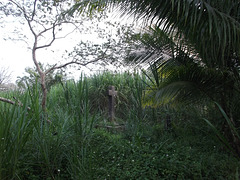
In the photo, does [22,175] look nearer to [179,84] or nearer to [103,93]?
[179,84]

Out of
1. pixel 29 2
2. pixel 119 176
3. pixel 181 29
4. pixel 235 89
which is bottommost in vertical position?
pixel 119 176

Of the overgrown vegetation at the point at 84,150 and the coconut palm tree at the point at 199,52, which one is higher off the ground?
the coconut palm tree at the point at 199,52

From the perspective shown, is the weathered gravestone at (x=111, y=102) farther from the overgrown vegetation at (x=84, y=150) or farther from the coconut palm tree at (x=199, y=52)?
the coconut palm tree at (x=199, y=52)

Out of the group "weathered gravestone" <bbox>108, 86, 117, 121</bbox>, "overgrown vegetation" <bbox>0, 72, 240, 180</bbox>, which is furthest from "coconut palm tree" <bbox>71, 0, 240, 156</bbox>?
"weathered gravestone" <bbox>108, 86, 117, 121</bbox>

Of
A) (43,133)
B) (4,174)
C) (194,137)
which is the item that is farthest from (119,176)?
(194,137)

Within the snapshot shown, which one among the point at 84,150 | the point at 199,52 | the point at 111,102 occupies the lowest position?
the point at 84,150

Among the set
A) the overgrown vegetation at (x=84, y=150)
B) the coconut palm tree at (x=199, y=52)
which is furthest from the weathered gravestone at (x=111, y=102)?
the coconut palm tree at (x=199, y=52)

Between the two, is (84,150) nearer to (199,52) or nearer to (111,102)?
(199,52)

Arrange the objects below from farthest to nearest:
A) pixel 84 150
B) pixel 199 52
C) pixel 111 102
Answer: pixel 111 102, pixel 199 52, pixel 84 150

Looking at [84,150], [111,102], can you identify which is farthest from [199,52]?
[111,102]

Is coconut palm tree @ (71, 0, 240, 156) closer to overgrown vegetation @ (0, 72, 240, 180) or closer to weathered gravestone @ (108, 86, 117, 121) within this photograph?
overgrown vegetation @ (0, 72, 240, 180)

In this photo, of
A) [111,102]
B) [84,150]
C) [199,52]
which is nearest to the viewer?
[84,150]

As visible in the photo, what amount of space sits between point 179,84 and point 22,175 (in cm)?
252

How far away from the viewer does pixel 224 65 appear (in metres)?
3.86
